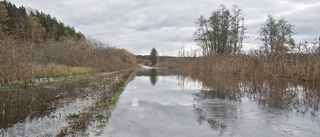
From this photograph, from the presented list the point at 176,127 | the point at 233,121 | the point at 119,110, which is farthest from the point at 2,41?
the point at 233,121

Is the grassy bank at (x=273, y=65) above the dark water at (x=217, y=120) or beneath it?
above

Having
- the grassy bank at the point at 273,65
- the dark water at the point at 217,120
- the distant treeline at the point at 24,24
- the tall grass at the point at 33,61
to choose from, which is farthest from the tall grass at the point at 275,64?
the distant treeline at the point at 24,24

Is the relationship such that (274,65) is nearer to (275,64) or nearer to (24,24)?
(275,64)

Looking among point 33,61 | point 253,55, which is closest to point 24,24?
point 33,61

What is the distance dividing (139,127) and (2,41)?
28.3 feet

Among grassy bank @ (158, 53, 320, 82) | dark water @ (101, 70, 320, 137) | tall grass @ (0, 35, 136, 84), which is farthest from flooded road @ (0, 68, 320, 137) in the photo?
grassy bank @ (158, 53, 320, 82)

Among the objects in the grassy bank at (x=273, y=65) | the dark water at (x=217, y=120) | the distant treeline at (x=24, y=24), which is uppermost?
the distant treeline at (x=24, y=24)

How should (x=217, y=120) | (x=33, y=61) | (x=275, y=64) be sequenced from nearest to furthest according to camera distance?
(x=217, y=120) < (x=33, y=61) < (x=275, y=64)

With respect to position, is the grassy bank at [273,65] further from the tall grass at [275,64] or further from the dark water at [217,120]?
the dark water at [217,120]

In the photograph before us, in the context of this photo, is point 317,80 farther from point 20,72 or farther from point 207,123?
point 20,72

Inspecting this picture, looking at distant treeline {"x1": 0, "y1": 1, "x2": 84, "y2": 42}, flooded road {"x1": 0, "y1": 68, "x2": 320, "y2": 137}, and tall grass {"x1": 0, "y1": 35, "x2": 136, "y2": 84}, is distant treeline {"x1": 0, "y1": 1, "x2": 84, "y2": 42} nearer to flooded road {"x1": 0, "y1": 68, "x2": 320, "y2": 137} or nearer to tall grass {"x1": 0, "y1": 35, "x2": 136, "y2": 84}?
tall grass {"x1": 0, "y1": 35, "x2": 136, "y2": 84}

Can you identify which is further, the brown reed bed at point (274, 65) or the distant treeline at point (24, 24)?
the distant treeline at point (24, 24)

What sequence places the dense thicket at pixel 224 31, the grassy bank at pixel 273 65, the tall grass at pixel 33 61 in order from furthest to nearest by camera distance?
the dense thicket at pixel 224 31 < the grassy bank at pixel 273 65 < the tall grass at pixel 33 61

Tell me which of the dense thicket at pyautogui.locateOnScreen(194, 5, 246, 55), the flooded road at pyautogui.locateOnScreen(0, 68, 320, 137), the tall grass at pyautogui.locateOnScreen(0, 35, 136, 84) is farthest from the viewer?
the dense thicket at pyautogui.locateOnScreen(194, 5, 246, 55)
